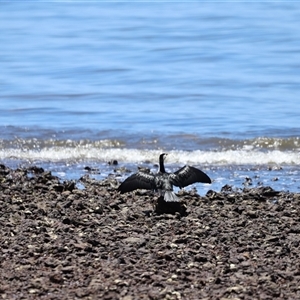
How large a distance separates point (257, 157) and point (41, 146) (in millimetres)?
2986

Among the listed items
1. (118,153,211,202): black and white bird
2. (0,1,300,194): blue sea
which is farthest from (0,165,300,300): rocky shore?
(0,1,300,194): blue sea

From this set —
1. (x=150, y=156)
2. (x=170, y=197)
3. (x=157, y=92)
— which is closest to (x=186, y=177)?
(x=170, y=197)

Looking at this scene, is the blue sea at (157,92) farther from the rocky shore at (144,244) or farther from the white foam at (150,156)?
the rocky shore at (144,244)

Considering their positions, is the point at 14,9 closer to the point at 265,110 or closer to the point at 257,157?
the point at 265,110

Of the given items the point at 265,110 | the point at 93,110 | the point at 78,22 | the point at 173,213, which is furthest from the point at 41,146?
the point at 78,22

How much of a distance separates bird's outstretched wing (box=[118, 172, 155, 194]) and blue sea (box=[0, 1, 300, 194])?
131 cm

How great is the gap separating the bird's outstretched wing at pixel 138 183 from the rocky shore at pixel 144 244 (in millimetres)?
143

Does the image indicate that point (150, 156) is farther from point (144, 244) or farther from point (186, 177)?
point (144, 244)

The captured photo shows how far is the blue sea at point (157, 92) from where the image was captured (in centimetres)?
1221

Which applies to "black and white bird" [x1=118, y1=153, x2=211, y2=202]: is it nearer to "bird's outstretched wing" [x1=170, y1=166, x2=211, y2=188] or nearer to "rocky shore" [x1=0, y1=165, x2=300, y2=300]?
"bird's outstretched wing" [x1=170, y1=166, x2=211, y2=188]

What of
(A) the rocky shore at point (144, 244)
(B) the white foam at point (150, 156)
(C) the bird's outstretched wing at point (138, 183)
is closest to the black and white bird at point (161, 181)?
(C) the bird's outstretched wing at point (138, 183)

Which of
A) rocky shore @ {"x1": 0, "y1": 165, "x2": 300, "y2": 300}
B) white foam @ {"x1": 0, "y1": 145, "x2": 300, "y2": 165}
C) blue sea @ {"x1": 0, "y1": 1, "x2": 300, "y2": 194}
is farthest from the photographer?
blue sea @ {"x1": 0, "y1": 1, "x2": 300, "y2": 194}

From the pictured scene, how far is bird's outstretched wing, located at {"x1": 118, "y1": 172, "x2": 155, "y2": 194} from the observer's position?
9.01 meters

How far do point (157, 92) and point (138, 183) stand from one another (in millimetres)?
7452
